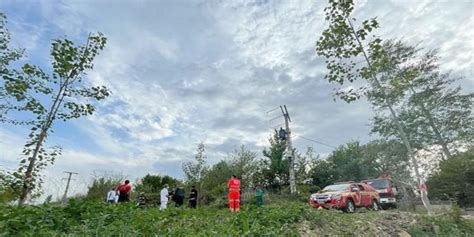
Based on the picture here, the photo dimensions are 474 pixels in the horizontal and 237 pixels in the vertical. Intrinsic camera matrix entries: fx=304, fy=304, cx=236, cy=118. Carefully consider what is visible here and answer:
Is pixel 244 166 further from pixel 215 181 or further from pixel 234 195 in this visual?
pixel 234 195

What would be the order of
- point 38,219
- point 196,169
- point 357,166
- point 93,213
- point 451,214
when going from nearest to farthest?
point 38,219 < point 93,213 < point 451,214 < point 196,169 < point 357,166

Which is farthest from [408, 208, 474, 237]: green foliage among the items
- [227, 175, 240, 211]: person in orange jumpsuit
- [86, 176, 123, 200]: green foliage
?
[86, 176, 123, 200]: green foliage

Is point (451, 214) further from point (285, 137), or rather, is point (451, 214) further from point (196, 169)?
point (196, 169)

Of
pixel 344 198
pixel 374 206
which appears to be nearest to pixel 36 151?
pixel 344 198

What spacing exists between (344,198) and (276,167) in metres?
18.9

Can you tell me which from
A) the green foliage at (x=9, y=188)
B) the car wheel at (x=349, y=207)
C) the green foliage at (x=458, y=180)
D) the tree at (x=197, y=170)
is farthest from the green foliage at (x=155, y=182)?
the green foliage at (x=9, y=188)

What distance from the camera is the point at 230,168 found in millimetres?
32750

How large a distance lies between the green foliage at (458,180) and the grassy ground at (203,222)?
41.7 feet

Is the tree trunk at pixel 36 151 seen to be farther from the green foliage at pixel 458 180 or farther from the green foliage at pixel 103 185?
the green foliage at pixel 458 180

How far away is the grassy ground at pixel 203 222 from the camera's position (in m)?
3.96

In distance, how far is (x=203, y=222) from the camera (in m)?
6.62

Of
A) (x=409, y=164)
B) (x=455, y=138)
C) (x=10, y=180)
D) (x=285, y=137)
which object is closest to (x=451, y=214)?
(x=10, y=180)

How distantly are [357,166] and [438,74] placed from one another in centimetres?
1370

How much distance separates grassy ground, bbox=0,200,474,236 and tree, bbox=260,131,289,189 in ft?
70.4
